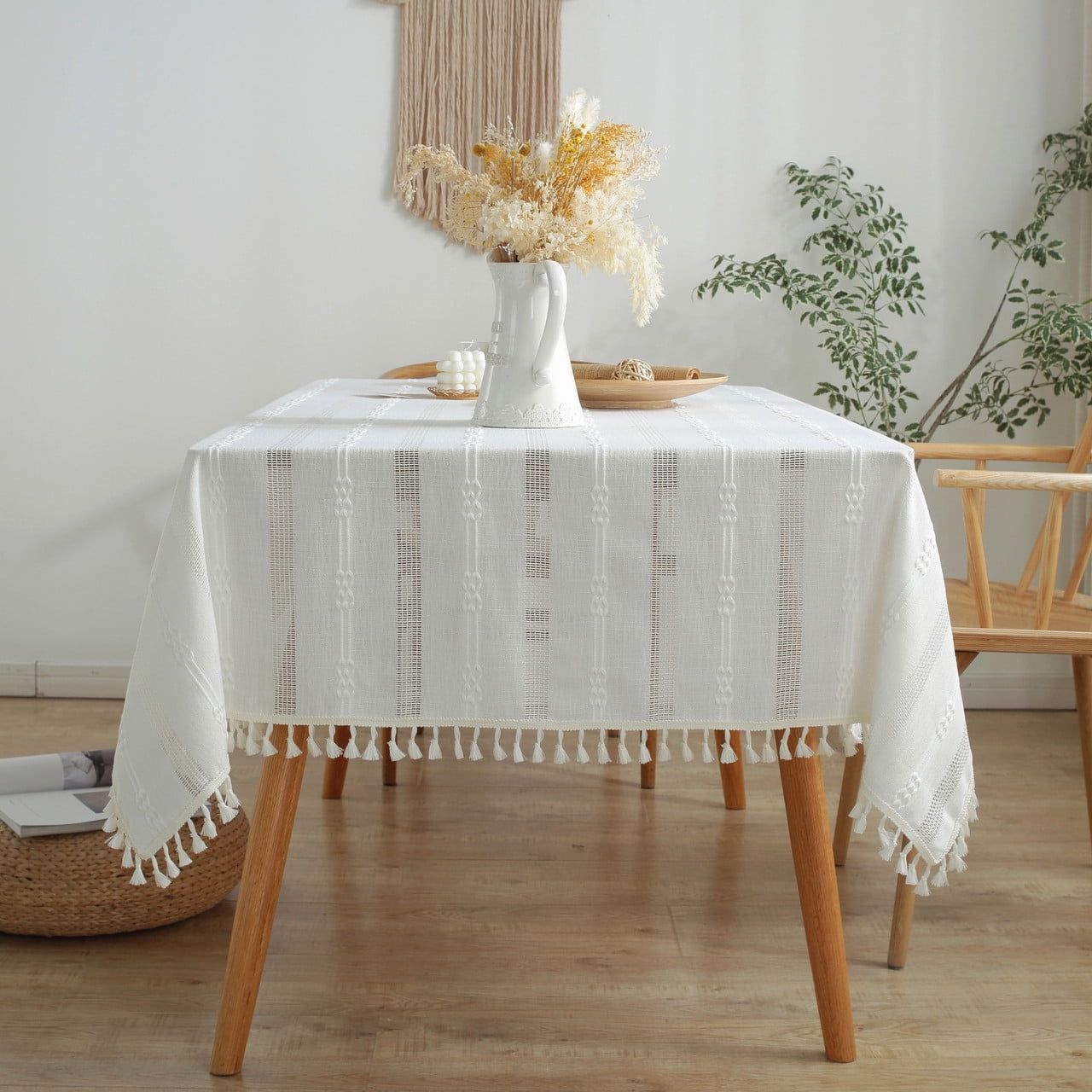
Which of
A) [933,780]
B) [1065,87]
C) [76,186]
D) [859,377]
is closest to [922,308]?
[859,377]

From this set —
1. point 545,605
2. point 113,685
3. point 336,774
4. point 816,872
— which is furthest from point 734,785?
point 113,685

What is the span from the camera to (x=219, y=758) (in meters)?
1.45

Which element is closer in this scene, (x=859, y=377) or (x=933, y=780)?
(x=933, y=780)

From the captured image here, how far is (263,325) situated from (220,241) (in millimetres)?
223

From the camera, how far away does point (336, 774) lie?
2441 mm

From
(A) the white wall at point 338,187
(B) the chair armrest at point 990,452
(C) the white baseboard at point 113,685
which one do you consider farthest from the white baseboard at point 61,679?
(B) the chair armrest at point 990,452

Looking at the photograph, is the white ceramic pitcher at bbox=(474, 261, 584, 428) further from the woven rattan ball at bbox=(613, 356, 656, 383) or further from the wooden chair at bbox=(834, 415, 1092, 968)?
the wooden chair at bbox=(834, 415, 1092, 968)

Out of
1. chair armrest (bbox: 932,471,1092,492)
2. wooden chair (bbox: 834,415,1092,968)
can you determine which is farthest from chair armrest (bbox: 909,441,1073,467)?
chair armrest (bbox: 932,471,1092,492)

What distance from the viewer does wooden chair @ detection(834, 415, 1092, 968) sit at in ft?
5.96

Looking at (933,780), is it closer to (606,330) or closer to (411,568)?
(411,568)

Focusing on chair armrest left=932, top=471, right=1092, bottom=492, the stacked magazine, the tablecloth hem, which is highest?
chair armrest left=932, top=471, right=1092, bottom=492

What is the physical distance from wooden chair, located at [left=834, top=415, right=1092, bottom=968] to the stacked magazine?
1203 mm

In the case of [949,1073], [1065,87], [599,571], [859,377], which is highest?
[1065,87]

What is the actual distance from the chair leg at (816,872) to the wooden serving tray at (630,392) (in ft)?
1.86
